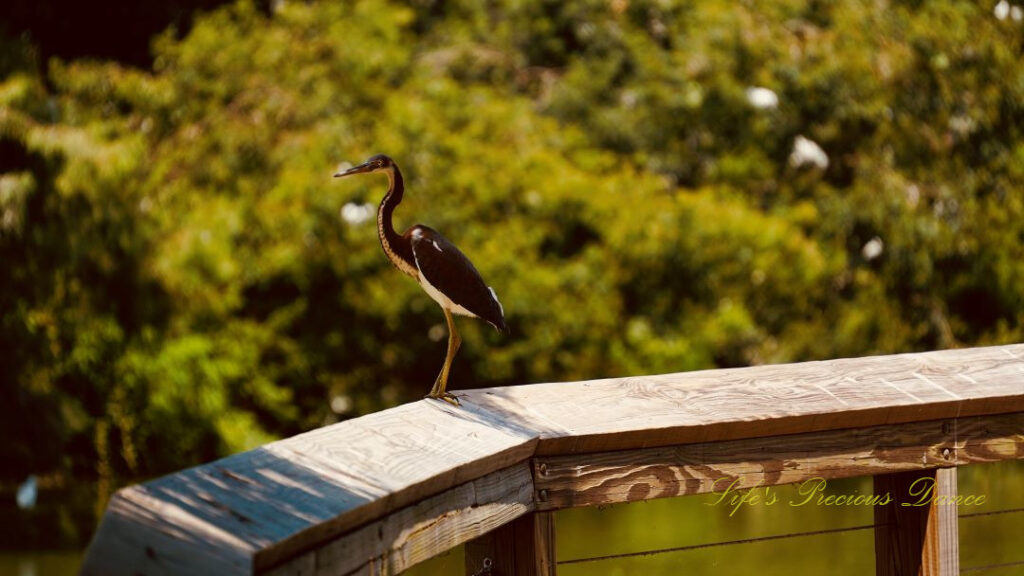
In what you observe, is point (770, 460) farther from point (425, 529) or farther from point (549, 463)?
point (425, 529)

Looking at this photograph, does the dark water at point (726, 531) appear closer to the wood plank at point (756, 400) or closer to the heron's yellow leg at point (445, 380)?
the heron's yellow leg at point (445, 380)

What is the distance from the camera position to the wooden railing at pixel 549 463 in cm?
116

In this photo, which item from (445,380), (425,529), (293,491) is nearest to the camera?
(293,491)

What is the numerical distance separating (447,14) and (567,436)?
440 inches

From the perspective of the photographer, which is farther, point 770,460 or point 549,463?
point 770,460

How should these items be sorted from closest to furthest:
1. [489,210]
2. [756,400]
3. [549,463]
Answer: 1. [549,463]
2. [756,400]
3. [489,210]

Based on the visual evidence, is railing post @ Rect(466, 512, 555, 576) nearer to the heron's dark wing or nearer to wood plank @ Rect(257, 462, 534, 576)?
wood plank @ Rect(257, 462, 534, 576)

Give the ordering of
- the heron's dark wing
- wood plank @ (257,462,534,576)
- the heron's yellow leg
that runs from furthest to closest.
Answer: the heron's dark wing → the heron's yellow leg → wood plank @ (257,462,534,576)

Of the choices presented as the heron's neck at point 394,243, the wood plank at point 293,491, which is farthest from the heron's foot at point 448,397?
the heron's neck at point 394,243

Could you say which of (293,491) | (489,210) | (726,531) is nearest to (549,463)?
(293,491)

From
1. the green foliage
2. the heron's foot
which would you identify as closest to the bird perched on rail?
the heron's foot

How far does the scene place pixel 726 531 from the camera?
26.8 ft

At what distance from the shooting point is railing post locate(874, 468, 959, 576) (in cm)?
215

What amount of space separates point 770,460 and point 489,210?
7961mm
